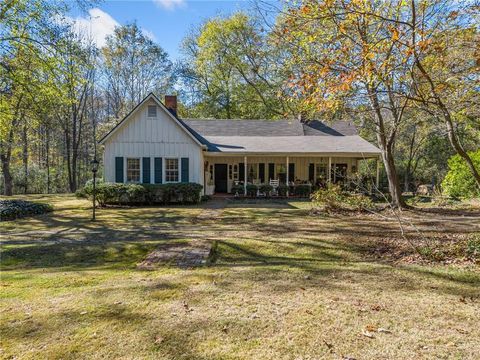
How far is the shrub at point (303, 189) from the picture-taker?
20047mm

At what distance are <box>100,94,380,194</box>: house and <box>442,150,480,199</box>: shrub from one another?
401 centimetres

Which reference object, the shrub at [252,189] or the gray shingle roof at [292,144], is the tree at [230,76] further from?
the shrub at [252,189]

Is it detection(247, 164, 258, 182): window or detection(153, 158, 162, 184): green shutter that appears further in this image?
detection(247, 164, 258, 182): window

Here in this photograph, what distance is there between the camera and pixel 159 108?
1794cm

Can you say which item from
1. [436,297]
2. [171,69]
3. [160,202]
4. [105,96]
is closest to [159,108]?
[160,202]

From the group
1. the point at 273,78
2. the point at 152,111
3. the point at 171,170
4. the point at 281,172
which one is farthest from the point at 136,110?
the point at 273,78

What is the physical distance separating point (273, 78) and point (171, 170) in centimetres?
1835

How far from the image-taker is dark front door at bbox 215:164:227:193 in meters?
22.8

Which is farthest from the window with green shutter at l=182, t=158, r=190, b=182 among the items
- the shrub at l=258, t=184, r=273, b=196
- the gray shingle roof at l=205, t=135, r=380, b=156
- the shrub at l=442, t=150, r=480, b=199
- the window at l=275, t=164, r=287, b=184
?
the shrub at l=442, t=150, r=480, b=199

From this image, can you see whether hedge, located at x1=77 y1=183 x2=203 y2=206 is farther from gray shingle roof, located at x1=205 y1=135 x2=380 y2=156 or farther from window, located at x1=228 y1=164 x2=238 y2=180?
window, located at x1=228 y1=164 x2=238 y2=180

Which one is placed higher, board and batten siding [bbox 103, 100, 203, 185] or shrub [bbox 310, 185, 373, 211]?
board and batten siding [bbox 103, 100, 203, 185]

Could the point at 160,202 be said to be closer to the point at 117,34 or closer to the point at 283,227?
the point at 283,227

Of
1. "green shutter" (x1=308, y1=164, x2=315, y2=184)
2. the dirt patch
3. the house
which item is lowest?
the dirt patch

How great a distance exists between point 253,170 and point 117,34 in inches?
896
